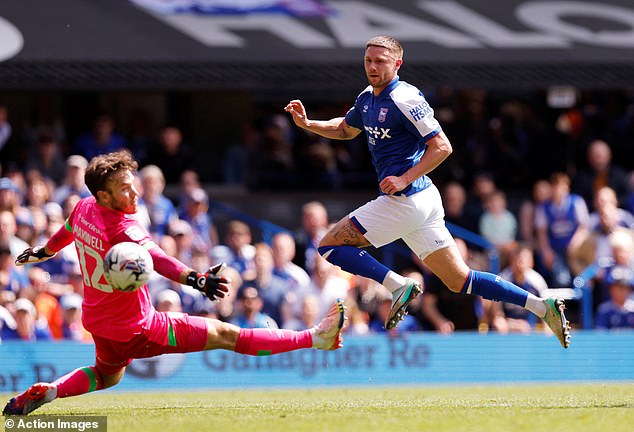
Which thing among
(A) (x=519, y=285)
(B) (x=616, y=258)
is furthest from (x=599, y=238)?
(A) (x=519, y=285)

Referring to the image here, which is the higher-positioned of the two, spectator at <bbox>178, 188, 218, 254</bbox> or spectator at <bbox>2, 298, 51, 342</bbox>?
spectator at <bbox>178, 188, 218, 254</bbox>

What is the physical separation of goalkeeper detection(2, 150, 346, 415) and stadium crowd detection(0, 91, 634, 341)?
492 centimetres

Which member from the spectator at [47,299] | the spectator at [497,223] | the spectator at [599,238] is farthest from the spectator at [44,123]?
the spectator at [599,238]

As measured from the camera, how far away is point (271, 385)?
13.2m

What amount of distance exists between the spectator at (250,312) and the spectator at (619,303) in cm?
399

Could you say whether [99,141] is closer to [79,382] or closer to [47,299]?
[47,299]

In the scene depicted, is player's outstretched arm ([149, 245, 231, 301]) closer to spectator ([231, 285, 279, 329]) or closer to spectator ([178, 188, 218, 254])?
spectator ([231, 285, 279, 329])

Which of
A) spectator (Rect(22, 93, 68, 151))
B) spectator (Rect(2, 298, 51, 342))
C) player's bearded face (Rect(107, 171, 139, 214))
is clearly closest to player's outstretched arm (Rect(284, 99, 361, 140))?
player's bearded face (Rect(107, 171, 139, 214))

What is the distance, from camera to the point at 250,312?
13398mm

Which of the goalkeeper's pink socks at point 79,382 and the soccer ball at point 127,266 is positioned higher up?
the soccer ball at point 127,266

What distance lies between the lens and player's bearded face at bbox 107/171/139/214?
25.5 ft

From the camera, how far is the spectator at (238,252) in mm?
14250

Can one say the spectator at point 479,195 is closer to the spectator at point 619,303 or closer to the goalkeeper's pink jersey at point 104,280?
the spectator at point 619,303

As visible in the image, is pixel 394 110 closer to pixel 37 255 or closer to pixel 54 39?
pixel 37 255
